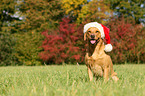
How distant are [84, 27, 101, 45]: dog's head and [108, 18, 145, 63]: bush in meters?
→ 14.9

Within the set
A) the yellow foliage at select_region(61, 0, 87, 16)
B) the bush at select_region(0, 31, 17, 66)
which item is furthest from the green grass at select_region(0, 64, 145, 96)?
the yellow foliage at select_region(61, 0, 87, 16)

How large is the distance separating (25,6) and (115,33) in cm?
1577

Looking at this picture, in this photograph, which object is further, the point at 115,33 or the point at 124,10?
the point at 124,10

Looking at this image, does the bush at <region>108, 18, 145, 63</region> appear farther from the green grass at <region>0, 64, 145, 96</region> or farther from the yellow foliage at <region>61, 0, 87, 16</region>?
the green grass at <region>0, 64, 145, 96</region>

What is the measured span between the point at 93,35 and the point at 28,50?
16.8 m

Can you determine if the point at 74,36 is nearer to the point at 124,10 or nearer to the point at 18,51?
the point at 18,51

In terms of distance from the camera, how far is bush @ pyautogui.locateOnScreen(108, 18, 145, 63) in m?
18.7

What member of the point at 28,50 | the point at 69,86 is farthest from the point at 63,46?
the point at 69,86

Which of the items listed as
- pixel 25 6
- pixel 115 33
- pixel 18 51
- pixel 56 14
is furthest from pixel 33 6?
pixel 115 33

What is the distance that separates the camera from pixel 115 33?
61.8 ft

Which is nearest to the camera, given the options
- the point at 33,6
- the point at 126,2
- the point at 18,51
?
the point at 18,51

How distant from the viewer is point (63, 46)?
18281mm

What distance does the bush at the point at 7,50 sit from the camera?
63.0ft

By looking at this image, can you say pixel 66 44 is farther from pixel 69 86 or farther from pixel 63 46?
pixel 69 86
